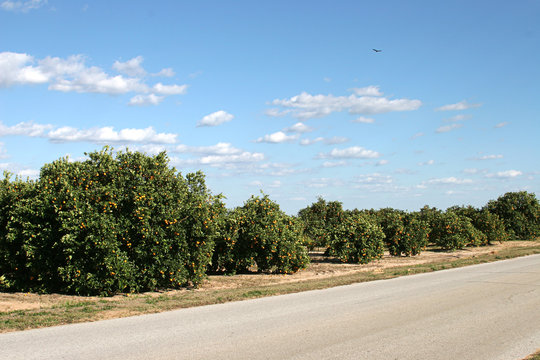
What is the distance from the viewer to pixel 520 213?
35.6 meters

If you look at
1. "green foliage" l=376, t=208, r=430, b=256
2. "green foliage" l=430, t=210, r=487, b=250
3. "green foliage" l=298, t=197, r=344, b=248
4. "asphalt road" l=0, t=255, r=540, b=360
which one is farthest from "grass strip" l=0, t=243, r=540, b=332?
"green foliage" l=430, t=210, r=487, b=250

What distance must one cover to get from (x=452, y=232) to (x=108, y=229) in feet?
71.6

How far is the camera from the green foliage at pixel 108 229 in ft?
36.1

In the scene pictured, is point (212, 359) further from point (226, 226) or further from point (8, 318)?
point (226, 226)

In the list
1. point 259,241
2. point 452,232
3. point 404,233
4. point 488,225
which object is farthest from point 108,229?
point 488,225

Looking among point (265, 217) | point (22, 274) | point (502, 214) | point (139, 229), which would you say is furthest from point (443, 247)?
point (22, 274)

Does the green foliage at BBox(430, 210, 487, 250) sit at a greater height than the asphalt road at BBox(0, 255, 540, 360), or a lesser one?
greater

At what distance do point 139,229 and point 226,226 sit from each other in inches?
174

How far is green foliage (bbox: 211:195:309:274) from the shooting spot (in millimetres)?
15422

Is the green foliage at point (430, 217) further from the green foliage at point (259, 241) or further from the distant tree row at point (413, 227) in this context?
the green foliage at point (259, 241)

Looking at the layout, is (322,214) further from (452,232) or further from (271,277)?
(271,277)

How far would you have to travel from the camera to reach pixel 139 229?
11422 millimetres

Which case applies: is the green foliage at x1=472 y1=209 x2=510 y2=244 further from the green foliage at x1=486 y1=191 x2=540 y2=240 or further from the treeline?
the treeline

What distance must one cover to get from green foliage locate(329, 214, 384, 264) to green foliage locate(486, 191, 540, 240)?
66.2 ft
